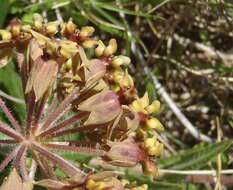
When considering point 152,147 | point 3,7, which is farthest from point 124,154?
point 3,7

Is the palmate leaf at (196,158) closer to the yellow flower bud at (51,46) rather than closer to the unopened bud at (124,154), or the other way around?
the unopened bud at (124,154)

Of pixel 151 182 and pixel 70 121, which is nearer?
pixel 70 121

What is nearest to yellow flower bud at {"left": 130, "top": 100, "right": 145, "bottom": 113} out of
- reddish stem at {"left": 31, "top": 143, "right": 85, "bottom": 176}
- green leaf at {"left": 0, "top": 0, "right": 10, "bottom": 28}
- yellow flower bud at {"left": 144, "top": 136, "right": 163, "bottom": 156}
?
yellow flower bud at {"left": 144, "top": 136, "right": 163, "bottom": 156}

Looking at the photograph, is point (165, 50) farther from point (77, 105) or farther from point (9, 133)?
point (9, 133)

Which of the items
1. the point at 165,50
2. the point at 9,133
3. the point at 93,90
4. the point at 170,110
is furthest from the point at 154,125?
the point at 165,50

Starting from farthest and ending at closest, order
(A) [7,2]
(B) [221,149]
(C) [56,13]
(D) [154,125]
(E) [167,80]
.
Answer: (E) [167,80] → (C) [56,13] → (A) [7,2] → (B) [221,149] → (D) [154,125]

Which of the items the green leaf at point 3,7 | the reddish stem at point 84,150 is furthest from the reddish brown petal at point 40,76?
the green leaf at point 3,7

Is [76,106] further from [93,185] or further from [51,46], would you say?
[93,185]
